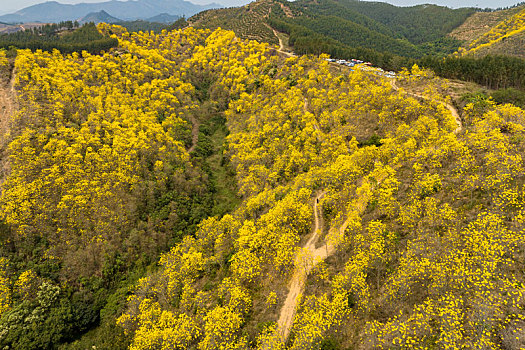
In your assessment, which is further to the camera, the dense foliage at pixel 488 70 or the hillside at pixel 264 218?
the dense foliage at pixel 488 70

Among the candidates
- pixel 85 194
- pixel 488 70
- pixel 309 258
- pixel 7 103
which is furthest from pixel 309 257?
pixel 7 103

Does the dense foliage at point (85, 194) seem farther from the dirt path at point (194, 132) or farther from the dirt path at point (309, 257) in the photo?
the dirt path at point (309, 257)

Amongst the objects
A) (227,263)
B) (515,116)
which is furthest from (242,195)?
(515,116)

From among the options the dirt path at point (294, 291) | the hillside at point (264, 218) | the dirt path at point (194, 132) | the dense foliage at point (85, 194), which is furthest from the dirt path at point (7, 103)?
the dirt path at point (294, 291)

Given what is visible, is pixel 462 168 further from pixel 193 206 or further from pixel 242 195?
pixel 193 206

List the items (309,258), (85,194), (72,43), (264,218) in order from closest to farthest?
1. (309,258)
2. (264,218)
3. (85,194)
4. (72,43)

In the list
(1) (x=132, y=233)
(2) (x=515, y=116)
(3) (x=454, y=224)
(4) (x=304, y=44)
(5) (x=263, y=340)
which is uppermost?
(4) (x=304, y=44)

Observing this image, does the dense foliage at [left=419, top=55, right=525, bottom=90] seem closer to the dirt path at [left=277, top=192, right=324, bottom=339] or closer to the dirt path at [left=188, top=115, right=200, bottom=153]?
the dirt path at [left=277, top=192, right=324, bottom=339]

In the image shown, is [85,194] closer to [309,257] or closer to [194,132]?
[194,132]
